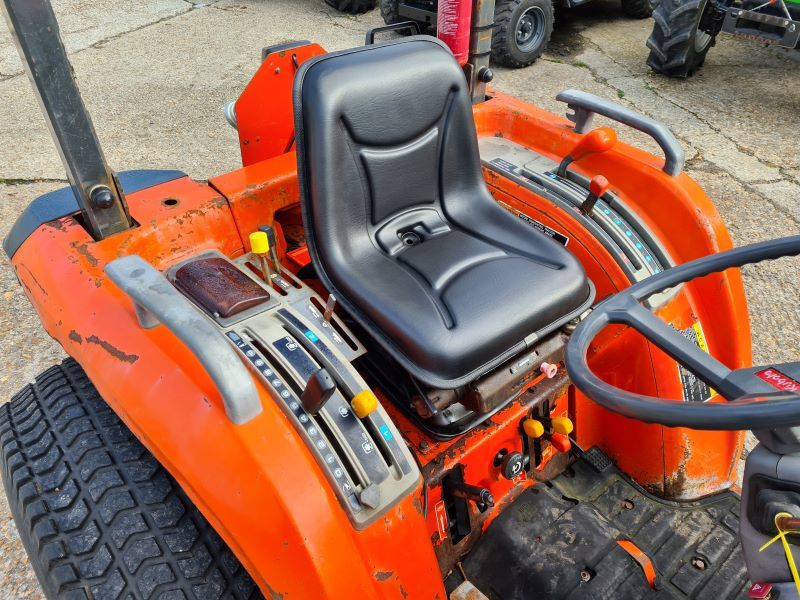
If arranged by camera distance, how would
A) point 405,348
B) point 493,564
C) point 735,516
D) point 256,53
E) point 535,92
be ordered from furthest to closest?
point 256,53, point 535,92, point 735,516, point 493,564, point 405,348

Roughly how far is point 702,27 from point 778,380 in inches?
189

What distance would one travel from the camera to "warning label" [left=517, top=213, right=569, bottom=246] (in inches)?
75.1

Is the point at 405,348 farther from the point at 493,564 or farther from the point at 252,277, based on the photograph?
the point at 493,564

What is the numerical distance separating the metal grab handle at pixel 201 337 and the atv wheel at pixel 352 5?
19.6 feet

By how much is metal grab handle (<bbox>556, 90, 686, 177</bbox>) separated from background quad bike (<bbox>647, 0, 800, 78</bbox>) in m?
3.28

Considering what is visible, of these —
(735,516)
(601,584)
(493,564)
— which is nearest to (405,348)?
(493,564)

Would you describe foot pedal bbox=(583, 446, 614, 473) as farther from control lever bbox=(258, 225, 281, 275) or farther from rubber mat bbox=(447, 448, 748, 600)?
control lever bbox=(258, 225, 281, 275)

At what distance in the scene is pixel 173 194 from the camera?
166 cm

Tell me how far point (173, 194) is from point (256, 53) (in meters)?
4.32

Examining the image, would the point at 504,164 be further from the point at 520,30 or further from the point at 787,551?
the point at 520,30

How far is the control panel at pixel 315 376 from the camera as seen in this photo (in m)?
1.14

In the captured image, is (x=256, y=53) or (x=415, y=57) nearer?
(x=415, y=57)

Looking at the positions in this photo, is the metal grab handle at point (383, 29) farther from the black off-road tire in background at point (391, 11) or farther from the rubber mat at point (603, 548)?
the black off-road tire in background at point (391, 11)

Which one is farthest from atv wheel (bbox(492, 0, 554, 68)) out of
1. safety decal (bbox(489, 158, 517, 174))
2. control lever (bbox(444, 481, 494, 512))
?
control lever (bbox(444, 481, 494, 512))
